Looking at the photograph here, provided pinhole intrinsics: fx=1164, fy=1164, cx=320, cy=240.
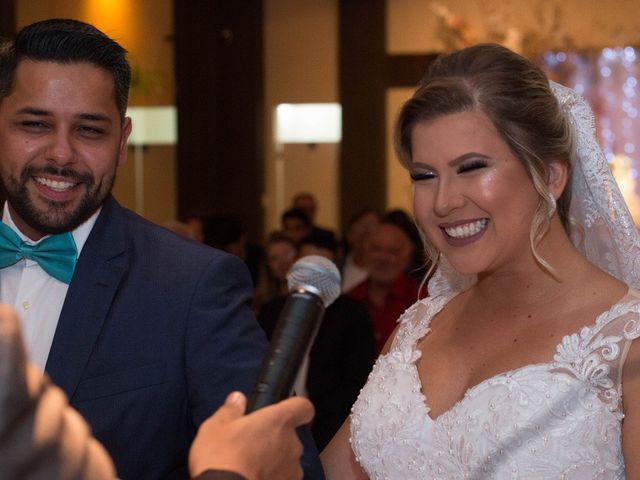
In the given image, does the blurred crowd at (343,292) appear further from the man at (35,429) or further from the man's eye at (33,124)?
the man at (35,429)

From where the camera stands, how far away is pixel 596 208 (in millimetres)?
2801

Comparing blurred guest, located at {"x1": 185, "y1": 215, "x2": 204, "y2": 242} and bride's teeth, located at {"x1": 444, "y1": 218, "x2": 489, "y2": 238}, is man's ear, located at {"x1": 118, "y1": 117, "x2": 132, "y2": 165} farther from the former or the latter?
blurred guest, located at {"x1": 185, "y1": 215, "x2": 204, "y2": 242}

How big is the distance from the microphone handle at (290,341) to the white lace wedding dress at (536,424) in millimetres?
1212

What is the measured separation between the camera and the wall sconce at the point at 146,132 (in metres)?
7.98

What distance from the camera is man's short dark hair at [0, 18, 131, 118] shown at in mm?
2361

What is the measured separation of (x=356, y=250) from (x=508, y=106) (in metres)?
5.18

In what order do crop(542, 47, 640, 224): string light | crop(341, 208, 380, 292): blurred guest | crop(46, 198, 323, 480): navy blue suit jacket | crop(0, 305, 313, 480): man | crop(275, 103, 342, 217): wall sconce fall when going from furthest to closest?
crop(275, 103, 342, 217): wall sconce → crop(542, 47, 640, 224): string light → crop(341, 208, 380, 292): blurred guest → crop(46, 198, 323, 480): navy blue suit jacket → crop(0, 305, 313, 480): man

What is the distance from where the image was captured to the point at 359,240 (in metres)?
7.81

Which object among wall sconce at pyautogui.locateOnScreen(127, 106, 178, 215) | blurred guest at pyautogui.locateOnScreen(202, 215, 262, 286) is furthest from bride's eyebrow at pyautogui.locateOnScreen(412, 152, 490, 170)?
wall sconce at pyautogui.locateOnScreen(127, 106, 178, 215)

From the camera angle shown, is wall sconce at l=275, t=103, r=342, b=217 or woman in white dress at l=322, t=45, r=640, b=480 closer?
woman in white dress at l=322, t=45, r=640, b=480

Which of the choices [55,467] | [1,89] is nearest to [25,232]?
[1,89]

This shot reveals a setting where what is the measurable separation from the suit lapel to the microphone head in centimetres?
79

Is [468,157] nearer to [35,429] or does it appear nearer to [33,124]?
[33,124]

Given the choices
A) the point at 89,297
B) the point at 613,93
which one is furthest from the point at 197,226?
the point at 613,93
